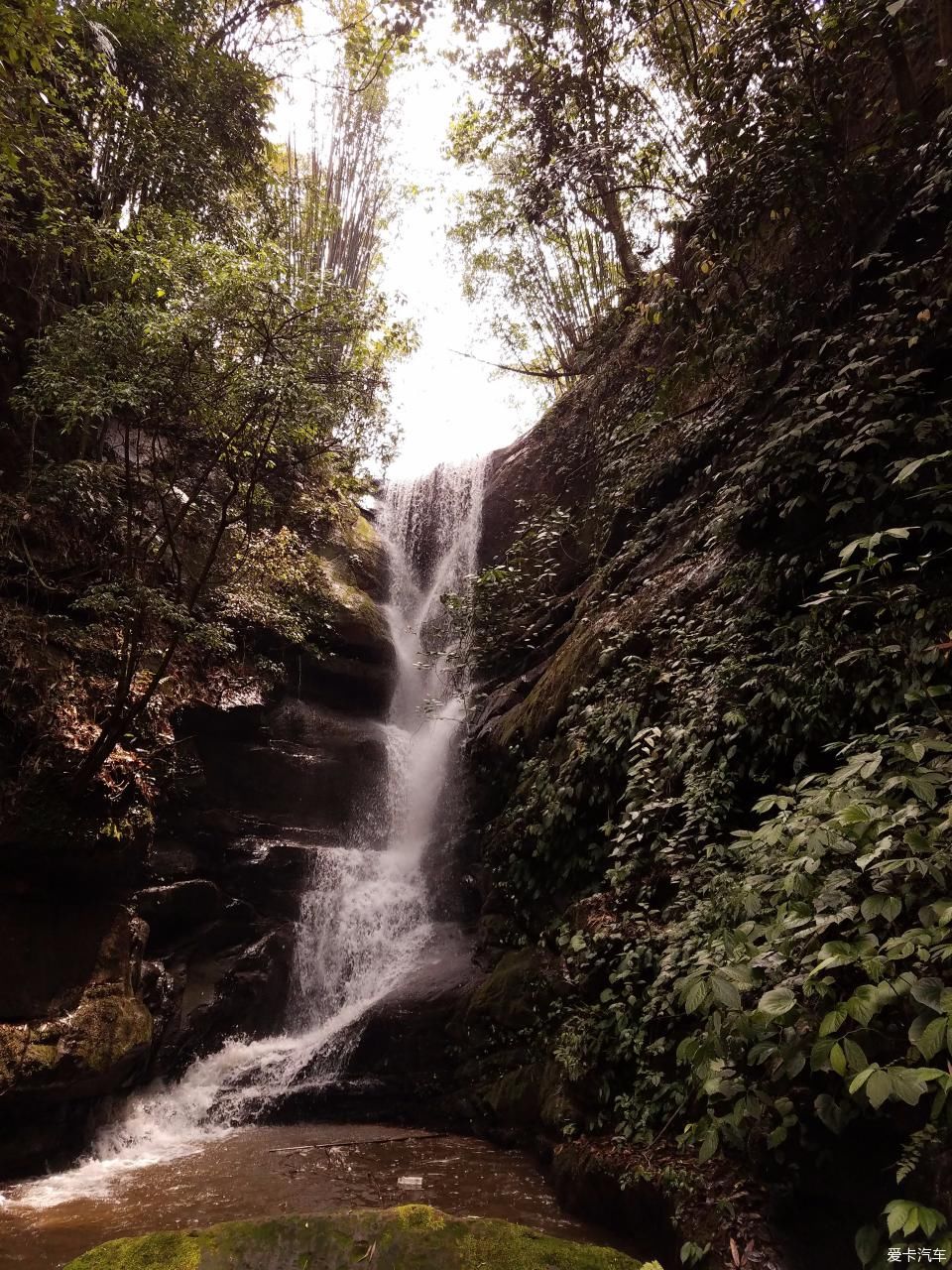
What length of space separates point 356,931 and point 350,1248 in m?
6.60

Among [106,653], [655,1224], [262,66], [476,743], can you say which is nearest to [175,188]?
[262,66]

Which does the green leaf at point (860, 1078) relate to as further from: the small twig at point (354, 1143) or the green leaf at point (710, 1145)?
the small twig at point (354, 1143)

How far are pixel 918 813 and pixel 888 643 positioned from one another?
5.08 ft

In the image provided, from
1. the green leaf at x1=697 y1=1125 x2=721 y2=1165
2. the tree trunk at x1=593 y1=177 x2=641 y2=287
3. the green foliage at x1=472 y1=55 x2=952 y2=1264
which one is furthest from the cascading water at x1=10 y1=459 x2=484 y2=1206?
the tree trunk at x1=593 y1=177 x2=641 y2=287

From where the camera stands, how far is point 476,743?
8969 mm

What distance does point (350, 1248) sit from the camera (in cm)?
235

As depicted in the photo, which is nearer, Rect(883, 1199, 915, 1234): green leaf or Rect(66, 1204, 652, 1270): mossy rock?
Rect(883, 1199, 915, 1234): green leaf

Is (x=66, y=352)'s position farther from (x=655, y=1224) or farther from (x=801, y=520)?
(x=655, y=1224)

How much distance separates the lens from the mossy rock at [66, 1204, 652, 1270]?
2.30 meters

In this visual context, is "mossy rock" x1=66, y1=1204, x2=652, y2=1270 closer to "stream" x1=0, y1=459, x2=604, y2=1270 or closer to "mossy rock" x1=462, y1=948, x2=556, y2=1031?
"stream" x1=0, y1=459, x2=604, y2=1270

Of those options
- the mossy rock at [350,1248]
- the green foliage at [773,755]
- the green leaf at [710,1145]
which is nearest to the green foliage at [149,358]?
the green foliage at [773,755]

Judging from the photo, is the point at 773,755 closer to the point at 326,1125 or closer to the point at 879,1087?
the point at 879,1087

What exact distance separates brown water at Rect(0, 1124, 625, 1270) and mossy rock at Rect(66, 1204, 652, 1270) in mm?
1711

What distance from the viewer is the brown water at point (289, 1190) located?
4055 mm
